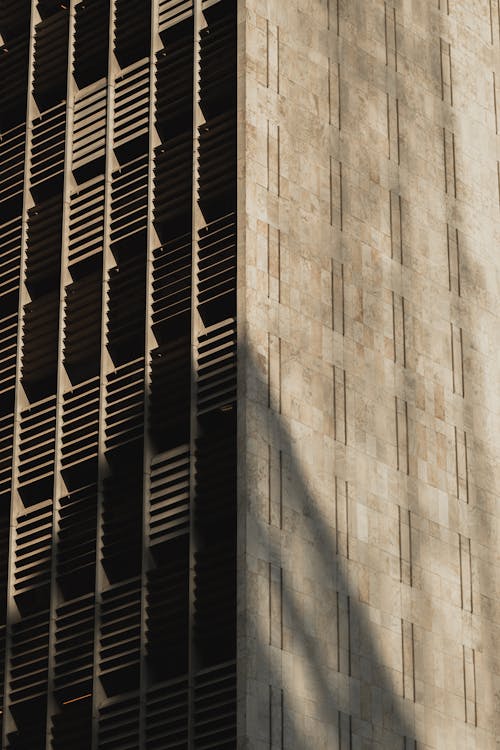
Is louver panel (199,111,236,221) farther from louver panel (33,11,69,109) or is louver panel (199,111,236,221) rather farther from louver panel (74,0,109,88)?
louver panel (33,11,69,109)

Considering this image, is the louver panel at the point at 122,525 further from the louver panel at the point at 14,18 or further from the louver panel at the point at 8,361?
the louver panel at the point at 14,18

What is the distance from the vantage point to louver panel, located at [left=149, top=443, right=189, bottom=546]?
196 ft

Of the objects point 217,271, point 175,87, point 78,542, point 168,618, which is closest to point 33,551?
point 78,542

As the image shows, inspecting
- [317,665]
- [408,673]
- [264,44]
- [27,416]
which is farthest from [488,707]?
[264,44]

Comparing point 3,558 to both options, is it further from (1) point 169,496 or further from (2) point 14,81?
(2) point 14,81

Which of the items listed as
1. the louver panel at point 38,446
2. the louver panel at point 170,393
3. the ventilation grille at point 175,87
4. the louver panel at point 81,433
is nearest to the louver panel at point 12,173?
the ventilation grille at point 175,87

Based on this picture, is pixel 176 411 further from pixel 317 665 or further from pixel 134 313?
pixel 317 665

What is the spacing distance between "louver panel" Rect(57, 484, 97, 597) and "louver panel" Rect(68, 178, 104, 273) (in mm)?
8152

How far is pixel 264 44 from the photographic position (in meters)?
65.6

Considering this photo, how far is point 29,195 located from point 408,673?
2044cm

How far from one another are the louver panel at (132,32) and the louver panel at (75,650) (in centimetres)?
1882

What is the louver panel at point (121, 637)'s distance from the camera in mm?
59125

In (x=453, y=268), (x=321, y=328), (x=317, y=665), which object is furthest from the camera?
(x=453, y=268)

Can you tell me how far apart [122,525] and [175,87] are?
47.1 feet
